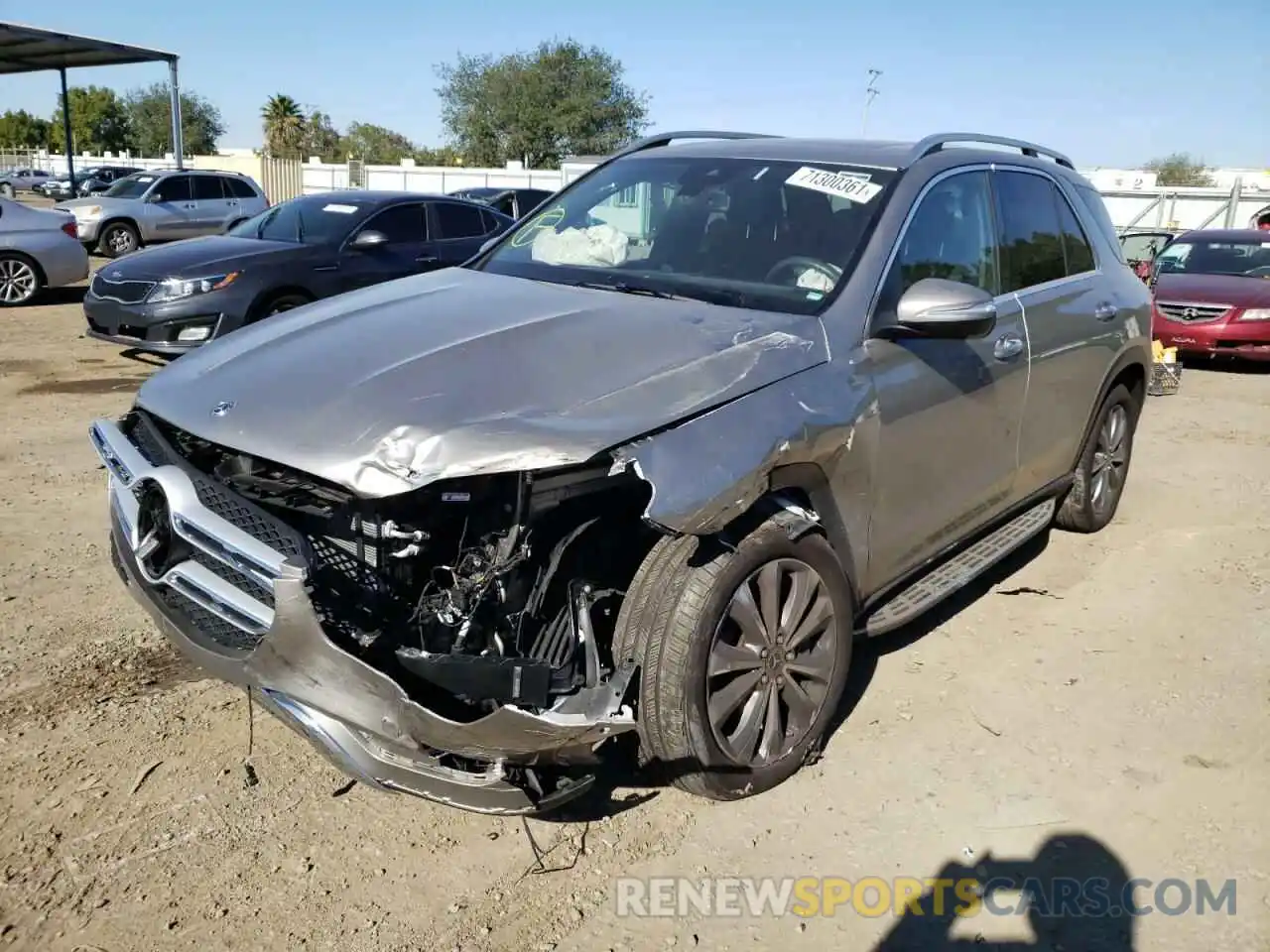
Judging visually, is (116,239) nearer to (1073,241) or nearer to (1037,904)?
(1073,241)

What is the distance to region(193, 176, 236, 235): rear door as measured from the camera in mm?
20438

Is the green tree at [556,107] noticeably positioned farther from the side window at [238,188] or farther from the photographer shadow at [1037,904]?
the photographer shadow at [1037,904]

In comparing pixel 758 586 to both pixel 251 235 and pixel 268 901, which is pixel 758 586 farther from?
pixel 251 235

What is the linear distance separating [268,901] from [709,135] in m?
3.46

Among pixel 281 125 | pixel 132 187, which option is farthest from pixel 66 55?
pixel 281 125

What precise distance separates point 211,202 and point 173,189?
0.73 m

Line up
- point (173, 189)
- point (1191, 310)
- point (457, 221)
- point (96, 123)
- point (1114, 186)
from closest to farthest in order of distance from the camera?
point (457, 221) < point (1191, 310) < point (173, 189) < point (1114, 186) < point (96, 123)

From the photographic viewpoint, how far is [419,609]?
261 centimetres

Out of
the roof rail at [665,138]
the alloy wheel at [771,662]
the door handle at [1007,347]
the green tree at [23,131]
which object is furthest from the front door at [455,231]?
the green tree at [23,131]

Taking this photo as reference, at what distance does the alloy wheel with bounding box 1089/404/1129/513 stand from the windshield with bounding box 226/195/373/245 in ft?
21.6

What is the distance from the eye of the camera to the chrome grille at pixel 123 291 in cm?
838

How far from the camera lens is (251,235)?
9.66m

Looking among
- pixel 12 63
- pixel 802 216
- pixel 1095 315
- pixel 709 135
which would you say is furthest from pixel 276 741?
pixel 12 63

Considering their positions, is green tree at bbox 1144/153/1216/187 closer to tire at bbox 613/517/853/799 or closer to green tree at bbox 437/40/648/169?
green tree at bbox 437/40/648/169
